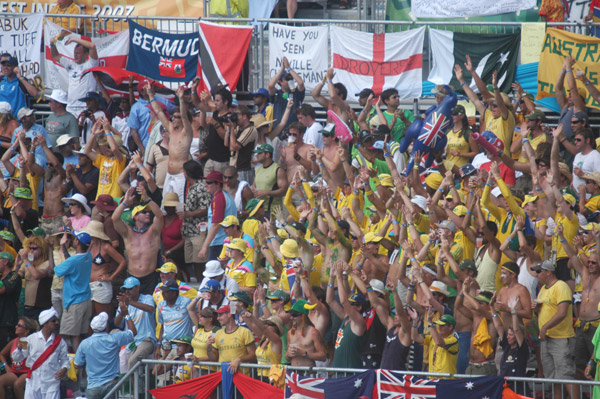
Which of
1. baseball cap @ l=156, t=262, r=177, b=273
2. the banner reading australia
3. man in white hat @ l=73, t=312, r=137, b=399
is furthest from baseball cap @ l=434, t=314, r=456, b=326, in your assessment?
the banner reading australia

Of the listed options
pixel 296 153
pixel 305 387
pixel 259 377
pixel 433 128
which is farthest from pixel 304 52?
pixel 305 387

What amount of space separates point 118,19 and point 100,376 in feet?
26.4

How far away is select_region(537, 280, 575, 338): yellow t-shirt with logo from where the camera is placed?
12359 millimetres

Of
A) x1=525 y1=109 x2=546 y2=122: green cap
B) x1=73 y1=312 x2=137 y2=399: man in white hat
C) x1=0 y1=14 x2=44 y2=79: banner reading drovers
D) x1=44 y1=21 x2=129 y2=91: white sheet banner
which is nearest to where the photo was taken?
x1=73 y1=312 x2=137 y2=399: man in white hat

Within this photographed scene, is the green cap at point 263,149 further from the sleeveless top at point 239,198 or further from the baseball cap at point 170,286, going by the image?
the baseball cap at point 170,286

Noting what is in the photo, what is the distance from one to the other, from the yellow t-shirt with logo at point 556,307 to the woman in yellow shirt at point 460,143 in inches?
151

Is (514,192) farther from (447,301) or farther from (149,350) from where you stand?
(149,350)

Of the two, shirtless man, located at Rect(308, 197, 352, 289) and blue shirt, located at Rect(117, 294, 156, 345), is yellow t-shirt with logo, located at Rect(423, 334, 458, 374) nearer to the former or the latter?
shirtless man, located at Rect(308, 197, 352, 289)

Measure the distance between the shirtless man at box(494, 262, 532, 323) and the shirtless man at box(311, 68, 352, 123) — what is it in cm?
492

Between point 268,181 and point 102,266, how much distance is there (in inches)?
98.9

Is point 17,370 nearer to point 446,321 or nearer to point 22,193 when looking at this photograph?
point 22,193

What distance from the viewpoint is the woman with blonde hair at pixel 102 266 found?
15031 millimetres

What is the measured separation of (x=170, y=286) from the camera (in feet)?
45.1

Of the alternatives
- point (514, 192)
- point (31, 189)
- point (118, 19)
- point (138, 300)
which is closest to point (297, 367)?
point (138, 300)
